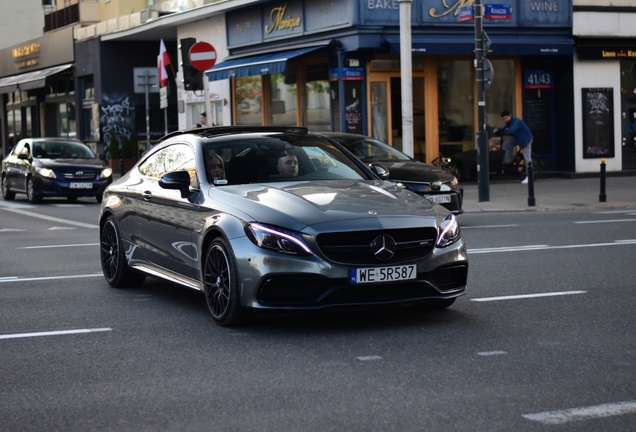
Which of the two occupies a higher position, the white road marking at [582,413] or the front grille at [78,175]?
the front grille at [78,175]

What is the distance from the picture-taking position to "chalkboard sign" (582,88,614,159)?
1152 inches

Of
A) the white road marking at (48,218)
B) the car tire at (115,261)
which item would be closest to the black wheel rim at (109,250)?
the car tire at (115,261)

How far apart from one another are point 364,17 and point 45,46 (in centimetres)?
2775

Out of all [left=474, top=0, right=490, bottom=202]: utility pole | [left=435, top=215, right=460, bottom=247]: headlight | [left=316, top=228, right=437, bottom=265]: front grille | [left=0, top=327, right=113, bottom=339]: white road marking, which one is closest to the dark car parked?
[left=474, top=0, right=490, bottom=202]: utility pole

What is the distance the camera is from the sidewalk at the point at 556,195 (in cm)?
2005

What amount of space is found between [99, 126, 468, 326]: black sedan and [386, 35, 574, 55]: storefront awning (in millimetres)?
17982

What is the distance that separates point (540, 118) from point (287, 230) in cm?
2337

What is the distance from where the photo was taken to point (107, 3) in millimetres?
46562

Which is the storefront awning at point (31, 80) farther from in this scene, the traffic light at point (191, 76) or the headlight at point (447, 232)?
the headlight at point (447, 232)

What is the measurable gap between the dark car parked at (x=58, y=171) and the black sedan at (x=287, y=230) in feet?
50.8

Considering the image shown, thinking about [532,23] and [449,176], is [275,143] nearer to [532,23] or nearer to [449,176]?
[449,176]

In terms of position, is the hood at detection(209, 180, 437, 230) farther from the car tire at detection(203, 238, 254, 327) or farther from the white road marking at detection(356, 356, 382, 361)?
the white road marking at detection(356, 356, 382, 361)

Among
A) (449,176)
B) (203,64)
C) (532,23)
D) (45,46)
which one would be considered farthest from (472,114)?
(45,46)

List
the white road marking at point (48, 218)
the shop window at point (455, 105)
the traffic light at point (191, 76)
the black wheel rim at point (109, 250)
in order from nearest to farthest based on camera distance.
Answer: the black wheel rim at point (109, 250)
the white road marking at point (48, 218)
the traffic light at point (191, 76)
the shop window at point (455, 105)
